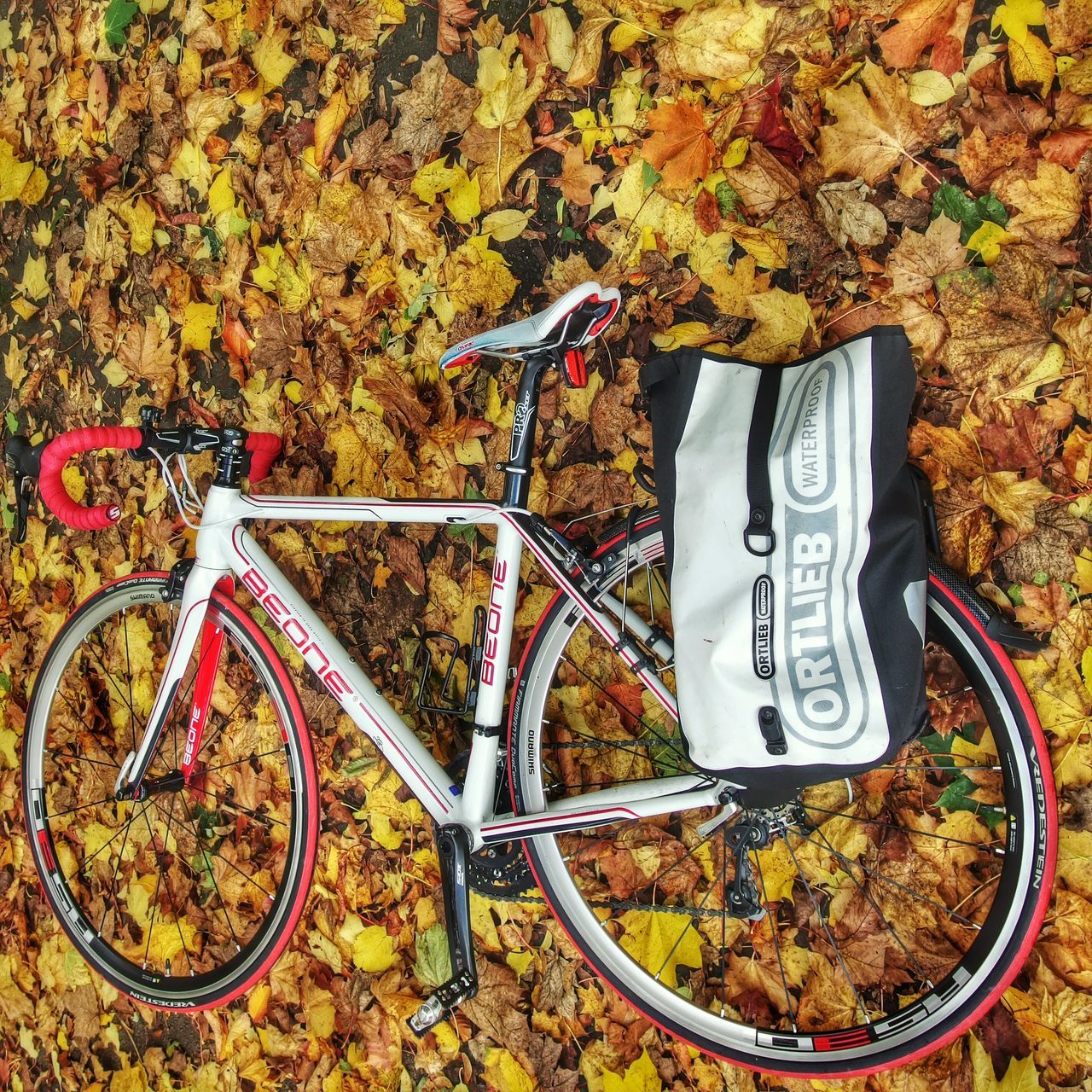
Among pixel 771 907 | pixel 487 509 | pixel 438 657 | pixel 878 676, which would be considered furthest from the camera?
pixel 438 657

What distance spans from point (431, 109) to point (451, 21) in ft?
0.59

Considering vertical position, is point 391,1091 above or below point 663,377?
below

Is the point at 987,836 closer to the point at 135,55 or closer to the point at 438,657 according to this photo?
the point at 438,657

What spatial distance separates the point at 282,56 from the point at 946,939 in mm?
2375

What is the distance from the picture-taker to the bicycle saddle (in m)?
1.31

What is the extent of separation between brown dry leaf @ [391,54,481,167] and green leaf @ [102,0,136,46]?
95 centimetres

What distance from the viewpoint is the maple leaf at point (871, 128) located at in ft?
4.48

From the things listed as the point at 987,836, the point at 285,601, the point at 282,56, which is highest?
the point at 282,56

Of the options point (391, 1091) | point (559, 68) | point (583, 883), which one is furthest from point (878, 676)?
point (391, 1091)

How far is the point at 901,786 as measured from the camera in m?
1.47

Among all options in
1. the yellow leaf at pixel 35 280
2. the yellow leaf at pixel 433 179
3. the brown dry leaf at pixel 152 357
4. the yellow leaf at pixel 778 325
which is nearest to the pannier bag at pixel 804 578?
the yellow leaf at pixel 778 325

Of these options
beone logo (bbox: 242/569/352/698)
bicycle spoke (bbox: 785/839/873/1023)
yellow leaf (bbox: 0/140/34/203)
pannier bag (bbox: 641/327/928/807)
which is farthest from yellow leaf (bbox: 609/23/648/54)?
yellow leaf (bbox: 0/140/34/203)

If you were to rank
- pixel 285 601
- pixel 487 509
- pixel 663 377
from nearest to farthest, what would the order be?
pixel 663 377
pixel 487 509
pixel 285 601

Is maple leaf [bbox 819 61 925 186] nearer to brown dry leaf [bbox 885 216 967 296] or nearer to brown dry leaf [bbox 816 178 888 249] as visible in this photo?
brown dry leaf [bbox 816 178 888 249]
